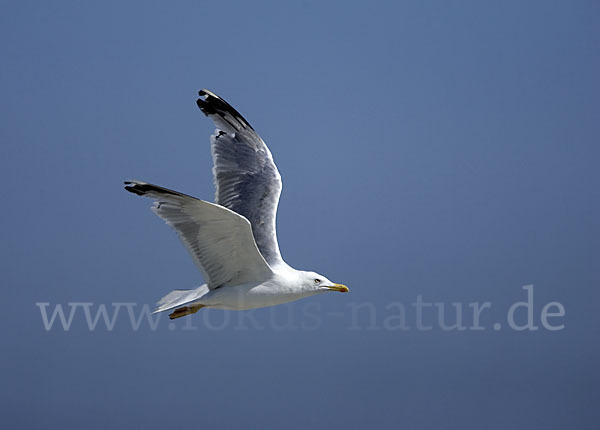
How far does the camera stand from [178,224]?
6.25m

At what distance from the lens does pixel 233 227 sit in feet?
20.7

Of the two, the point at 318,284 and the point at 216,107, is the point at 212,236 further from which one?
the point at 216,107

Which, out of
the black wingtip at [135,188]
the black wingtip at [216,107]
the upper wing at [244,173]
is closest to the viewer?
the black wingtip at [135,188]

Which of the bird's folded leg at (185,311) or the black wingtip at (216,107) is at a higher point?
the black wingtip at (216,107)

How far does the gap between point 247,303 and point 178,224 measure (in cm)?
99

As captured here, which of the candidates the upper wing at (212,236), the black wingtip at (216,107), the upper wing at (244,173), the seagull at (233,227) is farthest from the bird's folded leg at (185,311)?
the black wingtip at (216,107)

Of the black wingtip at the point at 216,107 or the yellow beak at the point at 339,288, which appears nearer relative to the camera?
the yellow beak at the point at 339,288

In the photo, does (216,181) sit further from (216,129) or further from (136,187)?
(136,187)

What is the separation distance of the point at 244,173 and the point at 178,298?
5.92ft

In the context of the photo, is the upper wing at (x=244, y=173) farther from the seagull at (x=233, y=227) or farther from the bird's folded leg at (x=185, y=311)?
the bird's folded leg at (x=185, y=311)

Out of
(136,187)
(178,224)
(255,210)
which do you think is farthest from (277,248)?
(136,187)

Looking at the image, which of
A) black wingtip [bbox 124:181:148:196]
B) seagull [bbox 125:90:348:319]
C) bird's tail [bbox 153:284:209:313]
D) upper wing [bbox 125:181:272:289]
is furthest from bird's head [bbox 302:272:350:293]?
black wingtip [bbox 124:181:148:196]

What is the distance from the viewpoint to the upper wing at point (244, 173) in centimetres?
757

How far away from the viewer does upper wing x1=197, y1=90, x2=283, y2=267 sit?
7.57m
